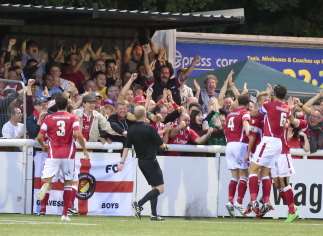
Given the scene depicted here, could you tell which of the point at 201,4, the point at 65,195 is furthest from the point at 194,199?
the point at 201,4

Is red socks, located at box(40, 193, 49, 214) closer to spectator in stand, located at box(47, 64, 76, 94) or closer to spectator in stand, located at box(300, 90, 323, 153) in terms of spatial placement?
spectator in stand, located at box(47, 64, 76, 94)

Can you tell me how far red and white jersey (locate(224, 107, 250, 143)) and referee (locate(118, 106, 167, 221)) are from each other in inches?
88.2

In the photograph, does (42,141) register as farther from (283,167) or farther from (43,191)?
(283,167)

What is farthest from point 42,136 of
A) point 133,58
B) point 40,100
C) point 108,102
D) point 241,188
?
point 133,58

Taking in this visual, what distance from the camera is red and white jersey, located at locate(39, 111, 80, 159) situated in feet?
77.2

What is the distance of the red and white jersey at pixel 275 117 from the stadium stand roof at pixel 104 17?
417cm

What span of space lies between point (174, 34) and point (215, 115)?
225 inches

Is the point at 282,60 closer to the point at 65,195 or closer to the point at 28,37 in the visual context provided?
the point at 28,37

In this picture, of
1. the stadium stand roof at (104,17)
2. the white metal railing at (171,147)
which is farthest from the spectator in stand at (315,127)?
the stadium stand roof at (104,17)

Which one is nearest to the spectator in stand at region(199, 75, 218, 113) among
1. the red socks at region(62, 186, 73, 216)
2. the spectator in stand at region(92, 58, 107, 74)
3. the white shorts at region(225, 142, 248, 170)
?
the spectator in stand at region(92, 58, 107, 74)

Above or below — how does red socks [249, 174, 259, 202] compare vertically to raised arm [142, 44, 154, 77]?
below

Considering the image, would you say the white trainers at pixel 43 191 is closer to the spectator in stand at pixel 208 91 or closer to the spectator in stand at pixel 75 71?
the spectator in stand at pixel 75 71

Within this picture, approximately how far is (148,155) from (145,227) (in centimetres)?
257

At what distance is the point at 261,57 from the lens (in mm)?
33594
